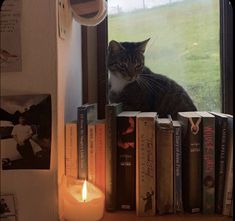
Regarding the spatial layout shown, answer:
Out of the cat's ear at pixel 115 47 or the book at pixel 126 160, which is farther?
the cat's ear at pixel 115 47

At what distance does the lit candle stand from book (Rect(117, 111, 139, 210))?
2.4 inches

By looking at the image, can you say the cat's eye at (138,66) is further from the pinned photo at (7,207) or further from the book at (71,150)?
the pinned photo at (7,207)

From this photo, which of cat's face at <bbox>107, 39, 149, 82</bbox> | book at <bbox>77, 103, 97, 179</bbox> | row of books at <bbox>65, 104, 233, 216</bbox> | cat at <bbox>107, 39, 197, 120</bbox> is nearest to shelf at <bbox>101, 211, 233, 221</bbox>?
row of books at <bbox>65, 104, 233, 216</bbox>

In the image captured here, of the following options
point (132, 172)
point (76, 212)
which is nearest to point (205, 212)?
point (132, 172)

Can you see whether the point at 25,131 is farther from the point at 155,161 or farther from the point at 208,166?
the point at 208,166

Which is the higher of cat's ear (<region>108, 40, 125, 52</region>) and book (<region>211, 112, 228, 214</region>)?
cat's ear (<region>108, 40, 125, 52</region>)

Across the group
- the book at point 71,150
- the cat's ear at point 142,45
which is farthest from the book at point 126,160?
the cat's ear at point 142,45

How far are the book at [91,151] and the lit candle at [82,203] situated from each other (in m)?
0.03

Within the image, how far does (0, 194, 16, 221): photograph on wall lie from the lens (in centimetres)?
76

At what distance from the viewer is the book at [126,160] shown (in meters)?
0.84

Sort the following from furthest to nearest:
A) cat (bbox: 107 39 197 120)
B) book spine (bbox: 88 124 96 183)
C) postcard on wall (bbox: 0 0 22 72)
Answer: cat (bbox: 107 39 197 120)
book spine (bbox: 88 124 96 183)
postcard on wall (bbox: 0 0 22 72)

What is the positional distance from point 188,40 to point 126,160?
1.64 feet

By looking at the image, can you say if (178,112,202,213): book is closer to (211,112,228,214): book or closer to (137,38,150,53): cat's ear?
(211,112,228,214): book

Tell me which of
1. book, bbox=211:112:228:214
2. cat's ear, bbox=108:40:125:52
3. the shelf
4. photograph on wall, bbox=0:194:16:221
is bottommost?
the shelf
